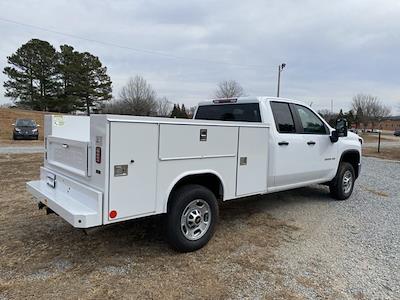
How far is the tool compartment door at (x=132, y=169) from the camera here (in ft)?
11.2

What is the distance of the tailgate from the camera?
3.66 m

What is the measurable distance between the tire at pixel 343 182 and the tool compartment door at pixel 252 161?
256 cm

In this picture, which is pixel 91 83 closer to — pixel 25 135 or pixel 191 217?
pixel 25 135

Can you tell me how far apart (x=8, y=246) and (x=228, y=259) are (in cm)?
270

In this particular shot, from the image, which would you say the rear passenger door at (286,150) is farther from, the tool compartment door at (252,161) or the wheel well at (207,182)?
the wheel well at (207,182)

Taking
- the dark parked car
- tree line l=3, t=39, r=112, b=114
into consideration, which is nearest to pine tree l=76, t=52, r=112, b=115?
tree line l=3, t=39, r=112, b=114

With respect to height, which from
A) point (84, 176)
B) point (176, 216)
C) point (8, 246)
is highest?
point (84, 176)

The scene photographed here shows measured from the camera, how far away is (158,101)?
66.9m

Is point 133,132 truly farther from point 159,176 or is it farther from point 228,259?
point 228,259

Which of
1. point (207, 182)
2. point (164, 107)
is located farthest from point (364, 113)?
point (207, 182)

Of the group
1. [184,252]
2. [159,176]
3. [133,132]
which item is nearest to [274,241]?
[184,252]

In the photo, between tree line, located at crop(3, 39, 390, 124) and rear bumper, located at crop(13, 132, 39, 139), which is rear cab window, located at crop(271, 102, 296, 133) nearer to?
rear bumper, located at crop(13, 132, 39, 139)

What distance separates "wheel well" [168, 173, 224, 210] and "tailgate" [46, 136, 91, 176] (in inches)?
40.9

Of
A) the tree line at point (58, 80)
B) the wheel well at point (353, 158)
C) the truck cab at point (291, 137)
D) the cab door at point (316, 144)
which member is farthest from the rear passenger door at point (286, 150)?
the tree line at point (58, 80)
